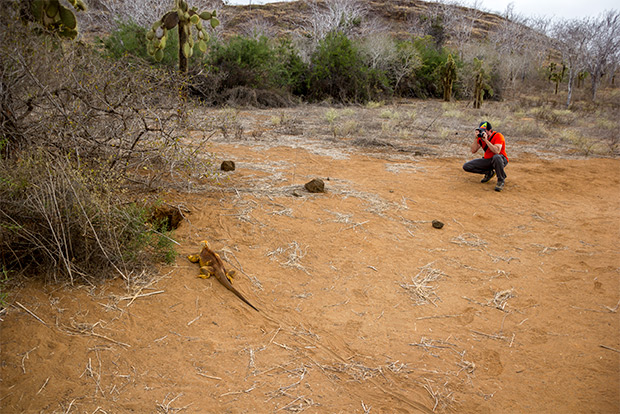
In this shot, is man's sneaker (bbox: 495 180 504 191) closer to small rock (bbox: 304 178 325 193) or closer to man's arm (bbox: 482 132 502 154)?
man's arm (bbox: 482 132 502 154)

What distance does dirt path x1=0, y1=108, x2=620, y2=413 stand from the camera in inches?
95.0

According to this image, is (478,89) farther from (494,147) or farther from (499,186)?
(499,186)

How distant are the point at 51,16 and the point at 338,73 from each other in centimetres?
1277

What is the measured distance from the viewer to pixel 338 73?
54.4ft

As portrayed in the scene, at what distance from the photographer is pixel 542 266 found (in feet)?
13.8

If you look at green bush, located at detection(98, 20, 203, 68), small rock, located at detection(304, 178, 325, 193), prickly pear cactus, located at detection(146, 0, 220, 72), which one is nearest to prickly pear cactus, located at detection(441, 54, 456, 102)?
green bush, located at detection(98, 20, 203, 68)

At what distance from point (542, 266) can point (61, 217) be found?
4.39m

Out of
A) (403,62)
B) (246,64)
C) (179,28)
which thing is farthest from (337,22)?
(179,28)

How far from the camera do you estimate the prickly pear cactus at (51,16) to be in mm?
4754

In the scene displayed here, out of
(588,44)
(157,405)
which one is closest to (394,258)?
(157,405)

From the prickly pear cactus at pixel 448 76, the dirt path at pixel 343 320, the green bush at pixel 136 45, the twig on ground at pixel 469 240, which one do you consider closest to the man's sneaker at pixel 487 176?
the dirt path at pixel 343 320

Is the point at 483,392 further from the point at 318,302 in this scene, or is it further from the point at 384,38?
the point at 384,38

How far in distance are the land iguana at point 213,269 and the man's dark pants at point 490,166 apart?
466 cm

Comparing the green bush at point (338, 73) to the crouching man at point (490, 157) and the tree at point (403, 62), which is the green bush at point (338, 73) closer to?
the tree at point (403, 62)
